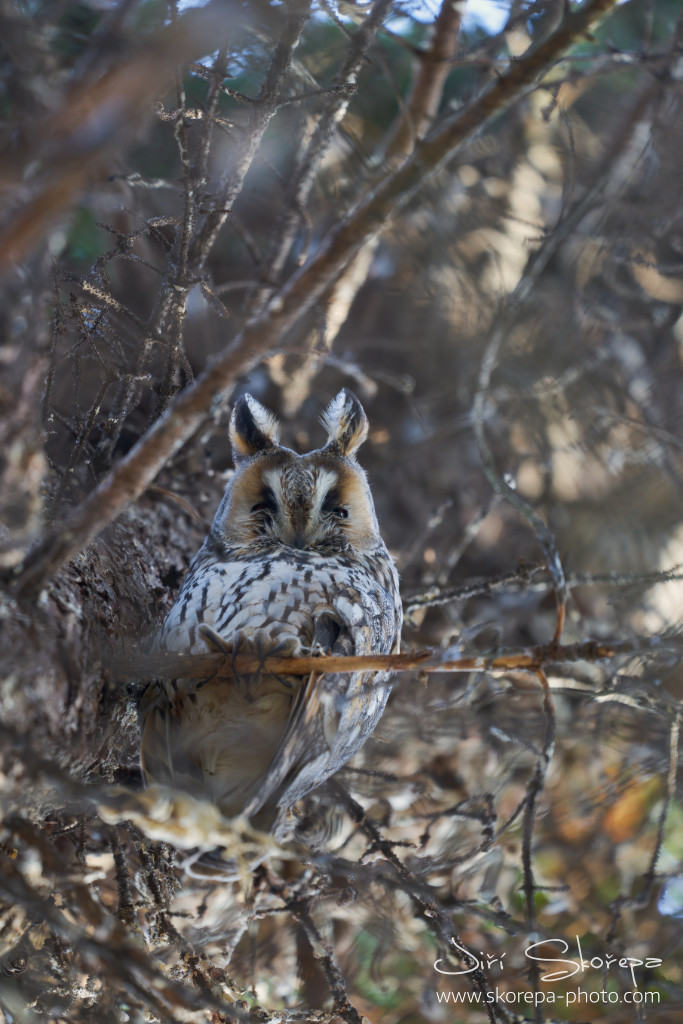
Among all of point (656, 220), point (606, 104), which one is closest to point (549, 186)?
point (606, 104)

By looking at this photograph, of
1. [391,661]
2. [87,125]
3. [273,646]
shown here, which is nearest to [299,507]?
[273,646]

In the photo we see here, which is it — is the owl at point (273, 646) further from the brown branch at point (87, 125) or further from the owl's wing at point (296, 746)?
the brown branch at point (87, 125)

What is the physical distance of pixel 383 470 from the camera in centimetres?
402

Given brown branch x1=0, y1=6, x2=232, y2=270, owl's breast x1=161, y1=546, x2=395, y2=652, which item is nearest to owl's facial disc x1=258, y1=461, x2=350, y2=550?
owl's breast x1=161, y1=546, x2=395, y2=652

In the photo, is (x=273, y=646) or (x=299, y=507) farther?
(x=299, y=507)

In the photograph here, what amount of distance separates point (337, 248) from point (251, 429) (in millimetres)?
1302

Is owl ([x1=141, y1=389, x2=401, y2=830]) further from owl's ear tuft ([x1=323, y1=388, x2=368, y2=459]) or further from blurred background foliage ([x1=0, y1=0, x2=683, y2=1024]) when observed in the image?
owl's ear tuft ([x1=323, y1=388, x2=368, y2=459])

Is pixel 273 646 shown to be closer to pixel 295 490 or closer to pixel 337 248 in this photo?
pixel 295 490

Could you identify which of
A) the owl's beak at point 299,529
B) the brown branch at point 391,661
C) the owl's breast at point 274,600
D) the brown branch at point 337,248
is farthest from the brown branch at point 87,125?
the owl's beak at point 299,529

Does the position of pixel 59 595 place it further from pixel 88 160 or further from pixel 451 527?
pixel 451 527

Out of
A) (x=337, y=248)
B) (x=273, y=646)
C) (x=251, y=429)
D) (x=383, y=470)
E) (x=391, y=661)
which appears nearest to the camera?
(x=337, y=248)

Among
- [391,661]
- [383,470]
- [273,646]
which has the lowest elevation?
[383,470]

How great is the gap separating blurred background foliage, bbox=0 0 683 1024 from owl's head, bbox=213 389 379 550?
176mm

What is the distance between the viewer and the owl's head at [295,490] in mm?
2217
